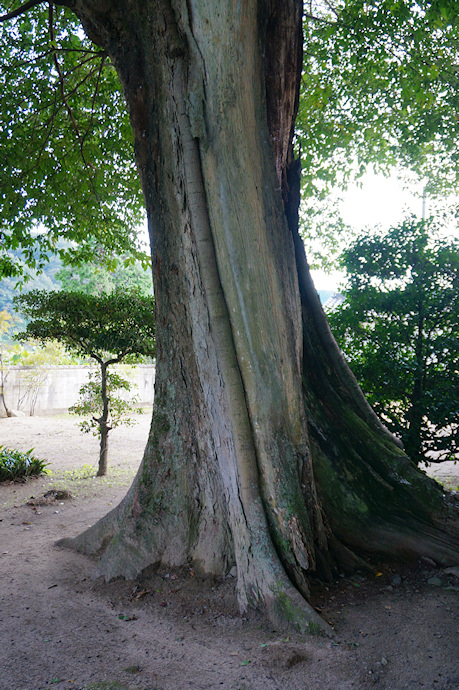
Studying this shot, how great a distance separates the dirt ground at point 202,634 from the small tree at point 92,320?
3.53m

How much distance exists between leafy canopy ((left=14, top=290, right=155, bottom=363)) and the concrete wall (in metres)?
6.58

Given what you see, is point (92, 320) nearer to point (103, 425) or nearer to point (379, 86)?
point (103, 425)

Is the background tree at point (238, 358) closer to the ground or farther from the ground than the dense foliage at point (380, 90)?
closer to the ground

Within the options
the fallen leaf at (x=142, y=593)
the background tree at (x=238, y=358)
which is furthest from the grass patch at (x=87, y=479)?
the fallen leaf at (x=142, y=593)

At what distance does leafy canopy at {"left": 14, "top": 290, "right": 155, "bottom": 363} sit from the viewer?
6.90 meters

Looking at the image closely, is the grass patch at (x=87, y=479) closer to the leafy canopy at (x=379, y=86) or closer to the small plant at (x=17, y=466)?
the small plant at (x=17, y=466)

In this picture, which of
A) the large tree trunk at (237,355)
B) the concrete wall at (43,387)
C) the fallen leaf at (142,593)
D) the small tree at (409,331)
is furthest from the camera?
the concrete wall at (43,387)

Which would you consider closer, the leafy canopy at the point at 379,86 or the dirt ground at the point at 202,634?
the dirt ground at the point at 202,634

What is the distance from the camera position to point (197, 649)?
2.64 metres

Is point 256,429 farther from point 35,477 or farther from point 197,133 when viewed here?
point 35,477

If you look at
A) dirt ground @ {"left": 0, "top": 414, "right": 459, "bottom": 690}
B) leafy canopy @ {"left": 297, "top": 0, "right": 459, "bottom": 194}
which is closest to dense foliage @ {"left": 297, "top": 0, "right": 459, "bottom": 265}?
leafy canopy @ {"left": 297, "top": 0, "right": 459, "bottom": 194}

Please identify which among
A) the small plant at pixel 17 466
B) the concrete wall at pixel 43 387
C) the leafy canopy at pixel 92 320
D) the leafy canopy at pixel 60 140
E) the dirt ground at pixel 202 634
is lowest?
the dirt ground at pixel 202 634

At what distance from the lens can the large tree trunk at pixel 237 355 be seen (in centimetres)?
302

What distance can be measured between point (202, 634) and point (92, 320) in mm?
5063
